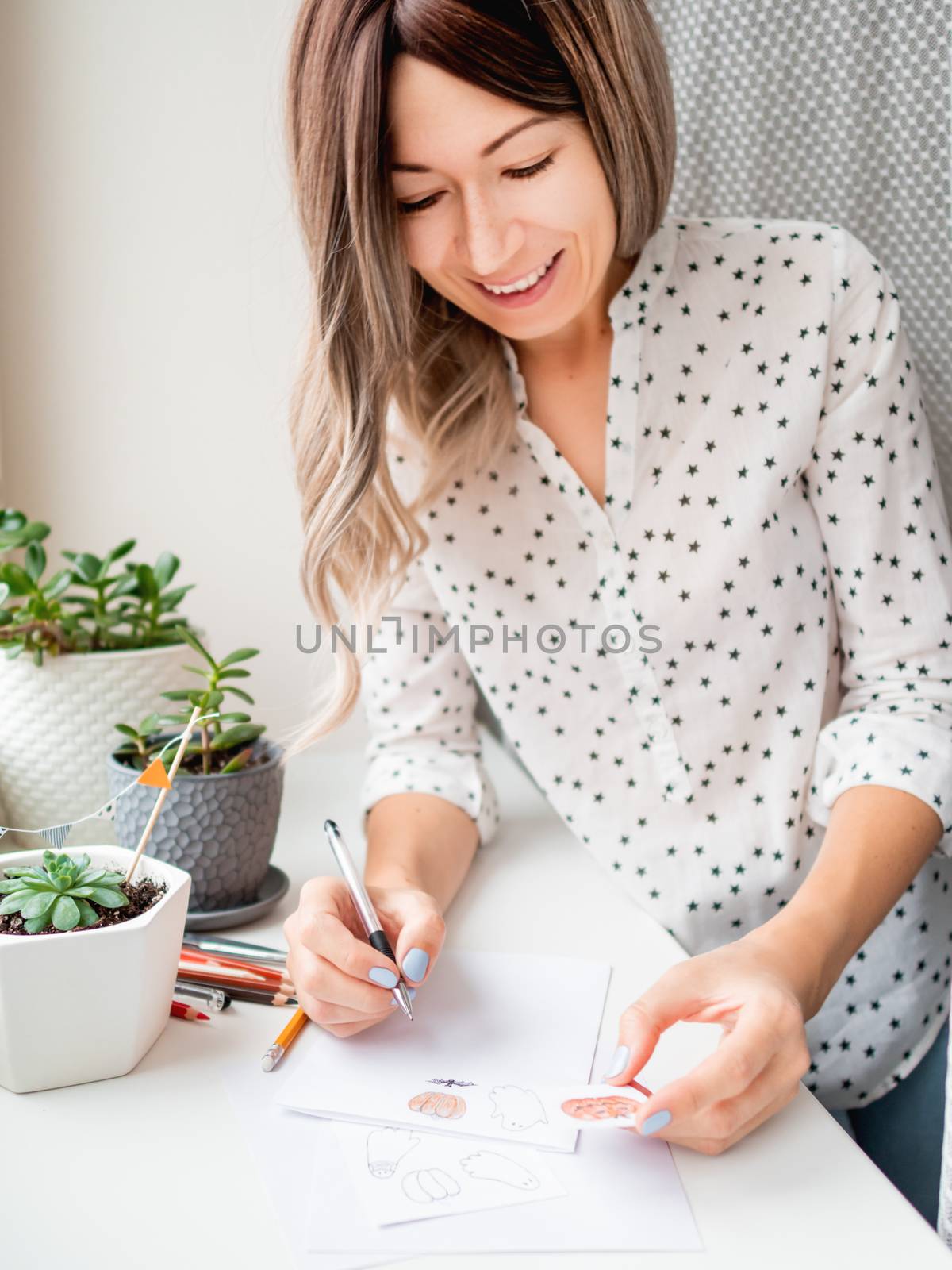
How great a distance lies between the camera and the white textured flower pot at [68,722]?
2.83ft

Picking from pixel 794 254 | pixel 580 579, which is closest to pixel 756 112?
pixel 794 254

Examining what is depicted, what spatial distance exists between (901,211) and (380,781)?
632 mm

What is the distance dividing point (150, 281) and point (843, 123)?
640mm

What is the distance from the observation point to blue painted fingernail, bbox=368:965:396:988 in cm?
62

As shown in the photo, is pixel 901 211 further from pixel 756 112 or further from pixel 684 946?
pixel 684 946

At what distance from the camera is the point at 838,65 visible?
881mm

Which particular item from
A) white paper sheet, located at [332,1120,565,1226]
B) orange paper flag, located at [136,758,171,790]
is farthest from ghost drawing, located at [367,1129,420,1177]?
orange paper flag, located at [136,758,171,790]

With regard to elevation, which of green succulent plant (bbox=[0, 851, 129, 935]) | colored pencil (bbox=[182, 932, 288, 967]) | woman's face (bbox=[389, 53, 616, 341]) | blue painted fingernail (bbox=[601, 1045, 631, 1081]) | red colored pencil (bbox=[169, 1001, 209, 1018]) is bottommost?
colored pencil (bbox=[182, 932, 288, 967])

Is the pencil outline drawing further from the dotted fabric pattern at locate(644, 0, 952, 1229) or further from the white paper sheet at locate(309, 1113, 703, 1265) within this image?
the dotted fabric pattern at locate(644, 0, 952, 1229)

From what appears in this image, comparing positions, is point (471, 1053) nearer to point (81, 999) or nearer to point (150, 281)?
point (81, 999)

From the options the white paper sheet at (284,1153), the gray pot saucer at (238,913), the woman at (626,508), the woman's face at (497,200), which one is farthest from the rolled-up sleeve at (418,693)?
the white paper sheet at (284,1153)

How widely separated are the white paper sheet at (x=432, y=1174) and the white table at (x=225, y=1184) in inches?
1.2

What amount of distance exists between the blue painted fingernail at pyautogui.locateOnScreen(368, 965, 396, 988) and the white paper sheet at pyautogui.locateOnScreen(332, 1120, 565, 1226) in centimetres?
8

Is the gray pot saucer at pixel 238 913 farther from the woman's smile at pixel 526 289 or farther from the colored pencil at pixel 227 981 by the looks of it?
the woman's smile at pixel 526 289
